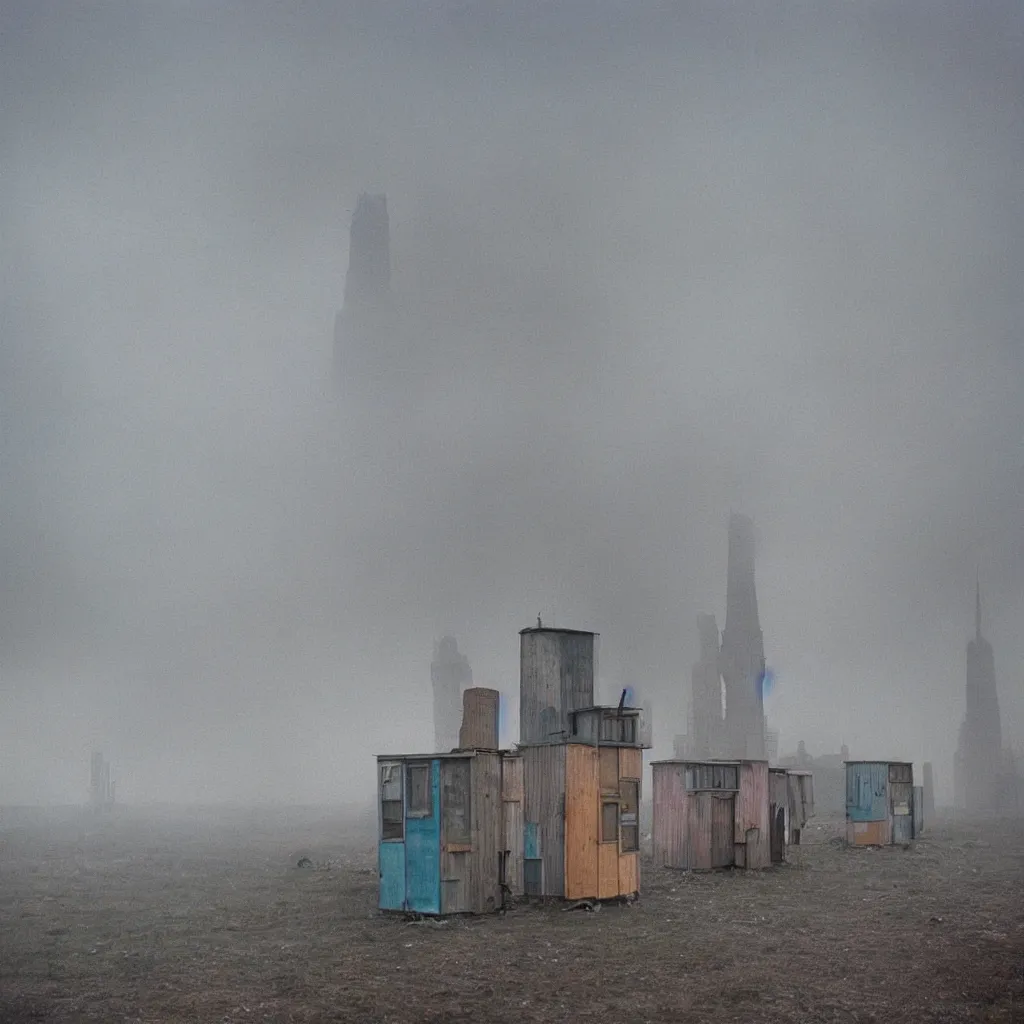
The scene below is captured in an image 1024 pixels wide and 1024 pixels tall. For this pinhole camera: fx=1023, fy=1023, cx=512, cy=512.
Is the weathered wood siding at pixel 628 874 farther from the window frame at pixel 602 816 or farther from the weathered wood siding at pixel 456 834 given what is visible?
the weathered wood siding at pixel 456 834

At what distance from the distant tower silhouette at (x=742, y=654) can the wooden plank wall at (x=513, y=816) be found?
70.7m

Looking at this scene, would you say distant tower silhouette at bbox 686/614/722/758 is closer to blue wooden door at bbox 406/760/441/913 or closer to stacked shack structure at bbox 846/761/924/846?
stacked shack structure at bbox 846/761/924/846

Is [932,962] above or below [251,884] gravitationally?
above

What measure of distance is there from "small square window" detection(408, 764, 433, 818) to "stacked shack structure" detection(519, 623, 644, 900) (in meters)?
3.04

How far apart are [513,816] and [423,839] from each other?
288 centimetres

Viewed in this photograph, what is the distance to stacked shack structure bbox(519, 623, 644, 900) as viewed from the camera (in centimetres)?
2520

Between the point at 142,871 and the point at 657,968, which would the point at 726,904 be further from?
the point at 142,871

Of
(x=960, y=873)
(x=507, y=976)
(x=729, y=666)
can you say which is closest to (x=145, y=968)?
(x=507, y=976)

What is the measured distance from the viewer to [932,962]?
1827 cm

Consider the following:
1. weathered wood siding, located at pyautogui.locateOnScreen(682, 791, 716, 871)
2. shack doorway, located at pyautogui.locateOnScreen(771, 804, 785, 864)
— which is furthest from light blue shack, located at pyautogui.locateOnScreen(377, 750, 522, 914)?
shack doorway, located at pyautogui.locateOnScreen(771, 804, 785, 864)

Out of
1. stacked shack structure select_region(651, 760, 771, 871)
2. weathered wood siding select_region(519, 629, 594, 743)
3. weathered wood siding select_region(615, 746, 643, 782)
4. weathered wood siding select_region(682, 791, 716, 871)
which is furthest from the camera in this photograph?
stacked shack structure select_region(651, 760, 771, 871)

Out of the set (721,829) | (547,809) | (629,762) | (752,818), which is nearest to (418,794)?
(547,809)

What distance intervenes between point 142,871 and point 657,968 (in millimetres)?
25514

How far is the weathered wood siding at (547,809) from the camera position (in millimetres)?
25219
